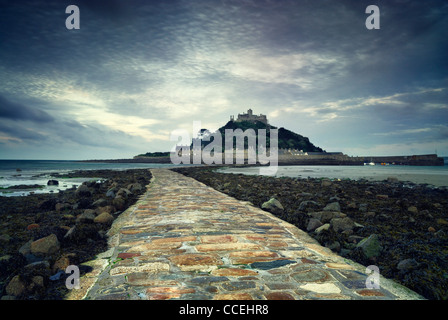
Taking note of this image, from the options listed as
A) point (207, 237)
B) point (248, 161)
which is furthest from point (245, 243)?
point (248, 161)

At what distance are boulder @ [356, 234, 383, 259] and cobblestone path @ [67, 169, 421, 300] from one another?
0.38 m

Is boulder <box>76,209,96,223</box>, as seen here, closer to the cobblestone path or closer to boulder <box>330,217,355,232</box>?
the cobblestone path

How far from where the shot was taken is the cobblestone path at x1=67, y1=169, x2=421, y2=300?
2211mm

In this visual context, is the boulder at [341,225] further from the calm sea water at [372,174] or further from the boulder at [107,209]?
the calm sea water at [372,174]

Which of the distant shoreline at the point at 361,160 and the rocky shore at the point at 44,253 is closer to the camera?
the rocky shore at the point at 44,253

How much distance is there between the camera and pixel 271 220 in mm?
5180

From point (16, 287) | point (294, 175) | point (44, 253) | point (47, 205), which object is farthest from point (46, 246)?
point (294, 175)

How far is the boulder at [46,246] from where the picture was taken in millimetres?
3379

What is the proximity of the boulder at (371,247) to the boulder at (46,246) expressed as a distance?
4267mm

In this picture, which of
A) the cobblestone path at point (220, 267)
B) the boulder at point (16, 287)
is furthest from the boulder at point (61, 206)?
the boulder at point (16, 287)

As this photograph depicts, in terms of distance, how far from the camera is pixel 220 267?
2.75 meters

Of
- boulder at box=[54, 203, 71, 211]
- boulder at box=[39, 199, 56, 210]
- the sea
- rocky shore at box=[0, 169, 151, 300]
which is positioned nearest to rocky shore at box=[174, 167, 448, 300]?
rocky shore at box=[0, 169, 151, 300]
